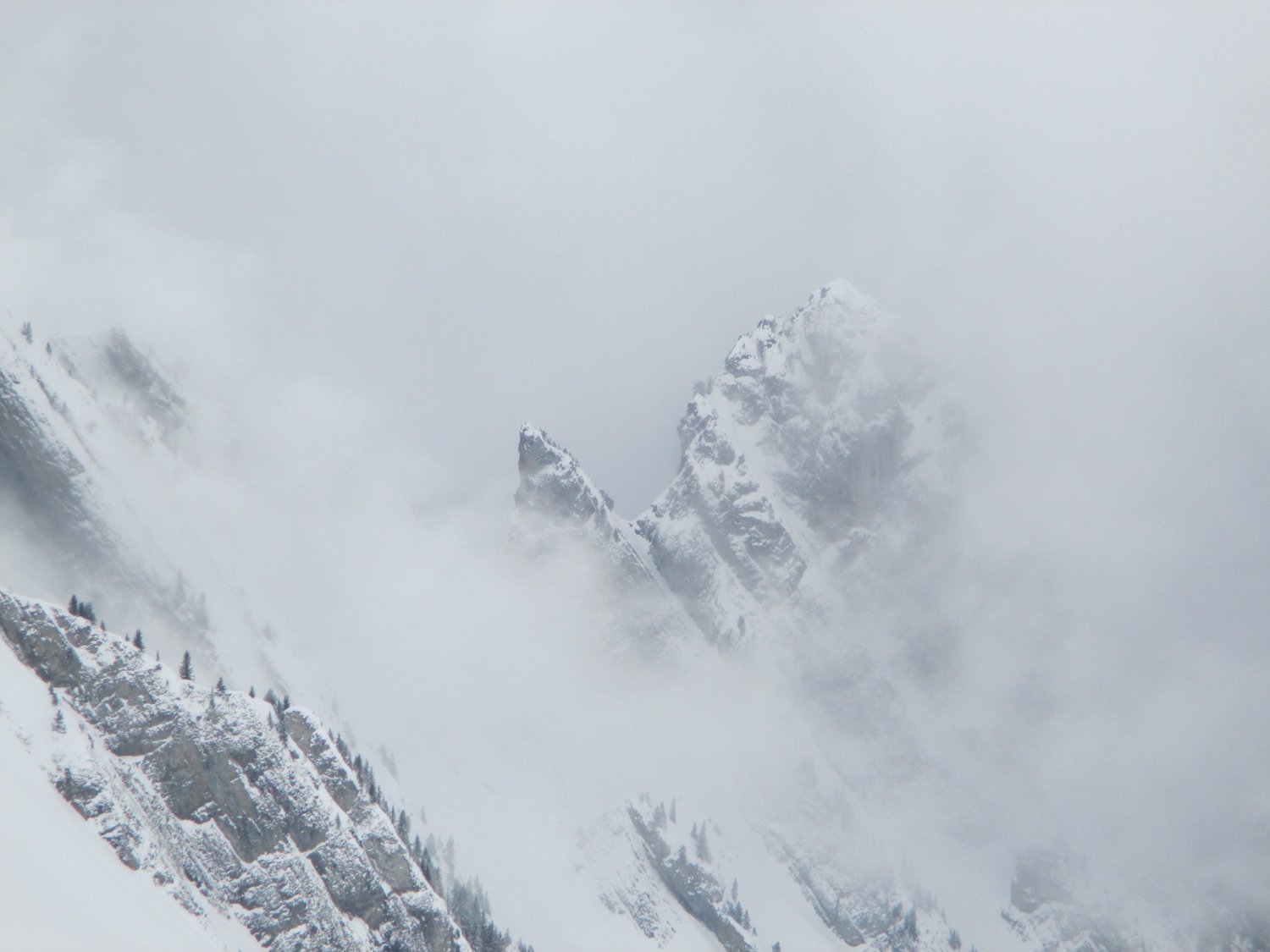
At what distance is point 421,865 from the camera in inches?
7367

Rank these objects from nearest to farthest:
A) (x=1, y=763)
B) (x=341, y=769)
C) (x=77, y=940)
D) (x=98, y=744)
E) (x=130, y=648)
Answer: (x=77, y=940)
(x=1, y=763)
(x=98, y=744)
(x=130, y=648)
(x=341, y=769)

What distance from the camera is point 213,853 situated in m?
144

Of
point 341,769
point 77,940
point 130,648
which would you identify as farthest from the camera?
point 341,769

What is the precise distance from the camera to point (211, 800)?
483 feet

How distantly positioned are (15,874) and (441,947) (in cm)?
5966

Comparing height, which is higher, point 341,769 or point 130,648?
point 130,648

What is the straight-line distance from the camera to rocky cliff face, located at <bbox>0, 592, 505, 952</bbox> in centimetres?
13650

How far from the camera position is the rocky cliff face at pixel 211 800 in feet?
448

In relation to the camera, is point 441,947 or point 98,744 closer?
point 98,744

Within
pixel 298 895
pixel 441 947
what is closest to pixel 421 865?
pixel 441 947

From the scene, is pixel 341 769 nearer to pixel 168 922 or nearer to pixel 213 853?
pixel 213 853

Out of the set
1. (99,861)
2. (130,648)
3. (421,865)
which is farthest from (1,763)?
(421,865)

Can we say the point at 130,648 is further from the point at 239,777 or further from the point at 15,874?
the point at 15,874

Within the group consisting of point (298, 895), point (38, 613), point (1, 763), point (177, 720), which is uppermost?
point (38, 613)
